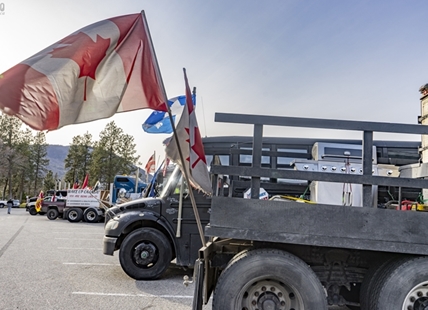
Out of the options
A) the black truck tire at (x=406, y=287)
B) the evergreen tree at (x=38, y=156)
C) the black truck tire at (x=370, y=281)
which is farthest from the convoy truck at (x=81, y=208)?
the evergreen tree at (x=38, y=156)

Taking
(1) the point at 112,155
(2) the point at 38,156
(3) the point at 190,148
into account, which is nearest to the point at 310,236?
(3) the point at 190,148

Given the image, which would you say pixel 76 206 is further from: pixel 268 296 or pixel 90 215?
pixel 268 296

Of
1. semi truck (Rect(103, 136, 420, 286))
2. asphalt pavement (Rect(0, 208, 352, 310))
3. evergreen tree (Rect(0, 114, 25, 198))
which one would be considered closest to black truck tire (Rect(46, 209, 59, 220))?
asphalt pavement (Rect(0, 208, 352, 310))

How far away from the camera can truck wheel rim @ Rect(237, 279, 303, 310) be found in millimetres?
3523

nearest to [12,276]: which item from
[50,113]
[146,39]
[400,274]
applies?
[50,113]

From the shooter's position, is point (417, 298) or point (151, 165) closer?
point (417, 298)

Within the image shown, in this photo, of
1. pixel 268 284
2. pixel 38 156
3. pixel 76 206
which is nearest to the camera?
pixel 268 284

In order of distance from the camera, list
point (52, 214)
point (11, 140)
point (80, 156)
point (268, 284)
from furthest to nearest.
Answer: point (80, 156) → point (11, 140) → point (52, 214) → point (268, 284)

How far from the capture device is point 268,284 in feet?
11.8

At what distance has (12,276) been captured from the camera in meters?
7.11

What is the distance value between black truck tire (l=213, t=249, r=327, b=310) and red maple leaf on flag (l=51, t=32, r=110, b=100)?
89.5 inches

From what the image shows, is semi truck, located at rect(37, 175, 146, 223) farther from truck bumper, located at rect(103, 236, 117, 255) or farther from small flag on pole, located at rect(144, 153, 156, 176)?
truck bumper, located at rect(103, 236, 117, 255)

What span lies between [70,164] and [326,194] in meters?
65.0

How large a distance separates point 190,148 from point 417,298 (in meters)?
2.62
